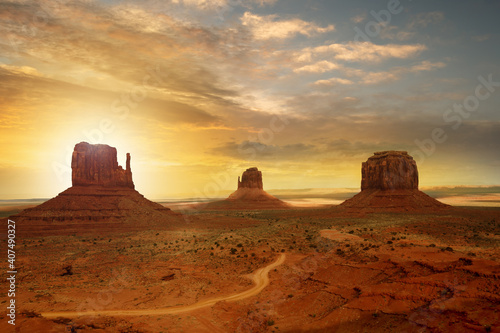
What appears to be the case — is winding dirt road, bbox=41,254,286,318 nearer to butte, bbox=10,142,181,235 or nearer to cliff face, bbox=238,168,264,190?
butte, bbox=10,142,181,235

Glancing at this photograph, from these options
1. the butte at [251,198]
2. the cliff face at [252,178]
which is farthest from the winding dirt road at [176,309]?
the cliff face at [252,178]

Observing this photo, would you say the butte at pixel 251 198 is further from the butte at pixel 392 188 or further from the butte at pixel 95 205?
the butte at pixel 95 205

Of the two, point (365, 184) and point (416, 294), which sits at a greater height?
point (365, 184)

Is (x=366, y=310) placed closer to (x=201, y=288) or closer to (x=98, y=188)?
(x=201, y=288)

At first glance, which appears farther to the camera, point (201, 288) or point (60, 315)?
point (201, 288)

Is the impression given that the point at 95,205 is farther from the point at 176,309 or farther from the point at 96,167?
the point at 176,309

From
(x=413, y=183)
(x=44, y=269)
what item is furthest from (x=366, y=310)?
(x=413, y=183)

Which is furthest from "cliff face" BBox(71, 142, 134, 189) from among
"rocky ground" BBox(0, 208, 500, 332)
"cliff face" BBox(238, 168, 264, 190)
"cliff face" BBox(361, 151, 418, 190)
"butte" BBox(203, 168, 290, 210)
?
"cliff face" BBox(238, 168, 264, 190)
